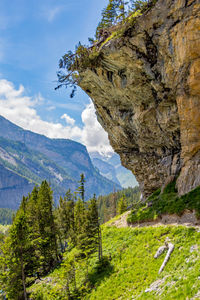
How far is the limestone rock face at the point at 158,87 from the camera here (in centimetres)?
2028

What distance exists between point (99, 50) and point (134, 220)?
24291 mm

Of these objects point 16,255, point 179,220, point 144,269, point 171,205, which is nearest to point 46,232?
point 16,255

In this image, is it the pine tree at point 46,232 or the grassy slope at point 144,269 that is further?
the pine tree at point 46,232

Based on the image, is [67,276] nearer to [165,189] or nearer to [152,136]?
[165,189]

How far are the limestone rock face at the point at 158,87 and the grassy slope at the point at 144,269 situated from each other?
25.2 feet

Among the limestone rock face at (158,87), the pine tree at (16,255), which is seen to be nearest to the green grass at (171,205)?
the limestone rock face at (158,87)

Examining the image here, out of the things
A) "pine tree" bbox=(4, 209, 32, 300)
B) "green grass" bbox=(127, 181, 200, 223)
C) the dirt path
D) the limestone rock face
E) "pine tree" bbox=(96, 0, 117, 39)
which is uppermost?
"pine tree" bbox=(96, 0, 117, 39)

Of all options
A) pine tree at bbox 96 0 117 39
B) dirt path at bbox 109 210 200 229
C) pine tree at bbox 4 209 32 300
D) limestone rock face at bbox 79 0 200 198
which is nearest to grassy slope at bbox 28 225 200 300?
dirt path at bbox 109 210 200 229

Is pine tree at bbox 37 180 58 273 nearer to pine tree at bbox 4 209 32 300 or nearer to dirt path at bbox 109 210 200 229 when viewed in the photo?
pine tree at bbox 4 209 32 300

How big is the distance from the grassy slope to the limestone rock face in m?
7.67

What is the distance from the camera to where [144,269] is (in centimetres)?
1551

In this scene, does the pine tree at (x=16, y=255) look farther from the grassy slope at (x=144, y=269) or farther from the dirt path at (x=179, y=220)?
the dirt path at (x=179, y=220)

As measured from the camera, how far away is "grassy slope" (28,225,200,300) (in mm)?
10488

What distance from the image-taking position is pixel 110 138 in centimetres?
4253
